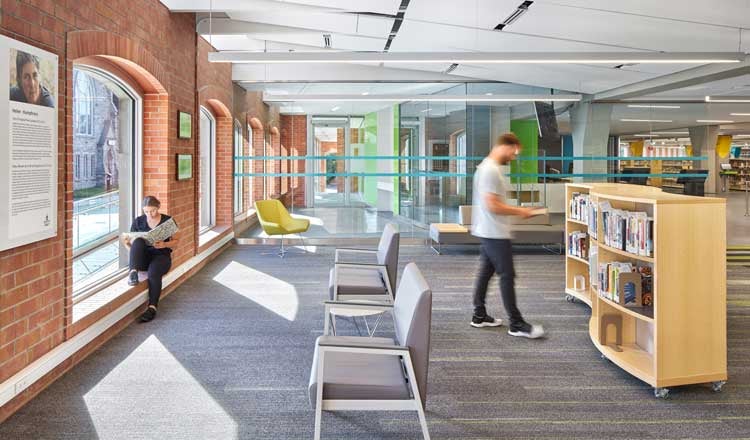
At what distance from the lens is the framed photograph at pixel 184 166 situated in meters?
7.03

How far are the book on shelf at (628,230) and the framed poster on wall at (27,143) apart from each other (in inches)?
151

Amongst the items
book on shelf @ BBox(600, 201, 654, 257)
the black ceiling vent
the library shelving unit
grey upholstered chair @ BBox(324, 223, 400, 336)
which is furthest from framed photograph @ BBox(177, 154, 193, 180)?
the library shelving unit

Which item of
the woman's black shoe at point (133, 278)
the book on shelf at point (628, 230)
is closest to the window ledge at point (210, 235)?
the woman's black shoe at point (133, 278)

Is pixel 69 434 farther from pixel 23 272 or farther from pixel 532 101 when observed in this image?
pixel 532 101

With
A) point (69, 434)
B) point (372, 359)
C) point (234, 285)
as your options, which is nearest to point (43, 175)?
point (69, 434)

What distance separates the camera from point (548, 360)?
4.39 m

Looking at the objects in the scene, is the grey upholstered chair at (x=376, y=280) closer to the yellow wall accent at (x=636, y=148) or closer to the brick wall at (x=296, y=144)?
the brick wall at (x=296, y=144)

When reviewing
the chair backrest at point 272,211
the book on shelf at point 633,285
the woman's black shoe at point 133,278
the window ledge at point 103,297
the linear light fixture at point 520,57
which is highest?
the linear light fixture at point 520,57

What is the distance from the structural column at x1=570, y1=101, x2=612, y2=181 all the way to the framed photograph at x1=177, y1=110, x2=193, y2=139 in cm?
716

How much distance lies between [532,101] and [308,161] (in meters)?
4.40

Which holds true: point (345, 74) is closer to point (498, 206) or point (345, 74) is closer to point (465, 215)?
point (465, 215)

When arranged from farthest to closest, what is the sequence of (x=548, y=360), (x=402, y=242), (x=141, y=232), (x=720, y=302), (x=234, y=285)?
(x=402, y=242) → (x=234, y=285) → (x=141, y=232) → (x=548, y=360) → (x=720, y=302)

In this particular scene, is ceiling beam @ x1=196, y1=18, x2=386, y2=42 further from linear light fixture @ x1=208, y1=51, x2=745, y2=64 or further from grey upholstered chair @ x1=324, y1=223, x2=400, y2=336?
grey upholstered chair @ x1=324, y1=223, x2=400, y2=336

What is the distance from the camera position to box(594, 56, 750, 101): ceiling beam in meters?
7.91
